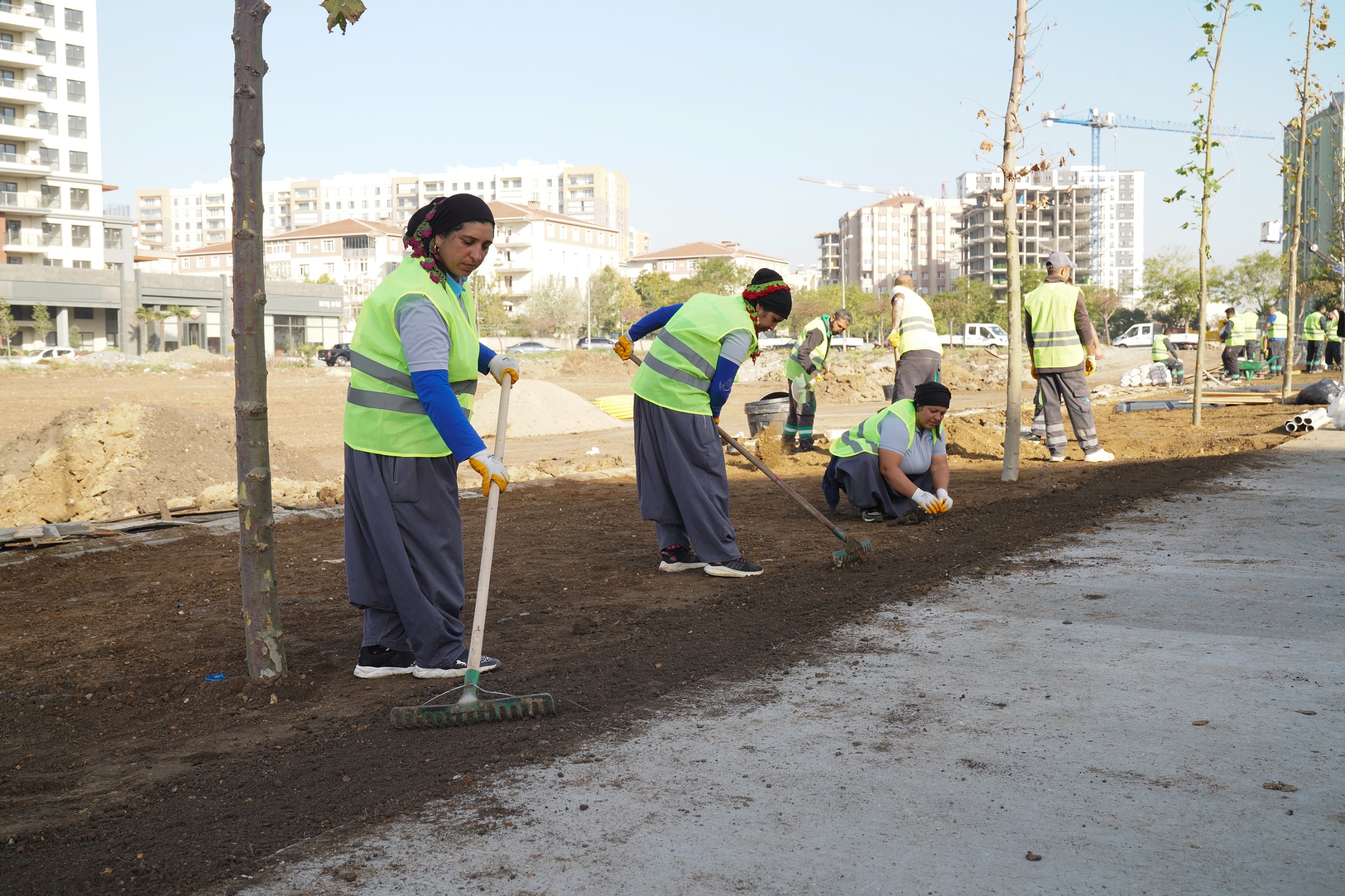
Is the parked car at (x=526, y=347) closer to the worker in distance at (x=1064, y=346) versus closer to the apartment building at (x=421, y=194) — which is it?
the worker in distance at (x=1064, y=346)

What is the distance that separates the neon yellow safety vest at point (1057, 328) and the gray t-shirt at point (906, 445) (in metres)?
3.10

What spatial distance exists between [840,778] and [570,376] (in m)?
33.5

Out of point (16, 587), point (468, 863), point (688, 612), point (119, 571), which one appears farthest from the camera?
point (119, 571)

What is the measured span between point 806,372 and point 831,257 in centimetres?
15335

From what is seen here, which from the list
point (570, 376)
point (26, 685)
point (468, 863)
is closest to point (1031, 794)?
point (468, 863)

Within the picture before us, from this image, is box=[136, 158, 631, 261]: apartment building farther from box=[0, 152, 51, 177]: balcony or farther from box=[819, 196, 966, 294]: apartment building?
box=[0, 152, 51, 177]: balcony

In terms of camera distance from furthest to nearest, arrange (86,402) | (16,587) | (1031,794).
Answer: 1. (86,402)
2. (16,587)
3. (1031,794)

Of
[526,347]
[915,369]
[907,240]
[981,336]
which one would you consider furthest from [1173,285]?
[907,240]

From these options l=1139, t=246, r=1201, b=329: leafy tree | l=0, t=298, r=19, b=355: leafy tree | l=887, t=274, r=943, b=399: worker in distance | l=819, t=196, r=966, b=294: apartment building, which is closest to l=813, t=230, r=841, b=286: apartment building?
l=819, t=196, r=966, b=294: apartment building

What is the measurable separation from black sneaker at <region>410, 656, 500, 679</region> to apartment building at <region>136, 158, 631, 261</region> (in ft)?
444

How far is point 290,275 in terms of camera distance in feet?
326

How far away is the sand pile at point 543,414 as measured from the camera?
1645cm

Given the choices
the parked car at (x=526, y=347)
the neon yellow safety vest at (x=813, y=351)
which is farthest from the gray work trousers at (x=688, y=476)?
the parked car at (x=526, y=347)

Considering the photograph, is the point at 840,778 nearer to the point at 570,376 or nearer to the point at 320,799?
the point at 320,799
